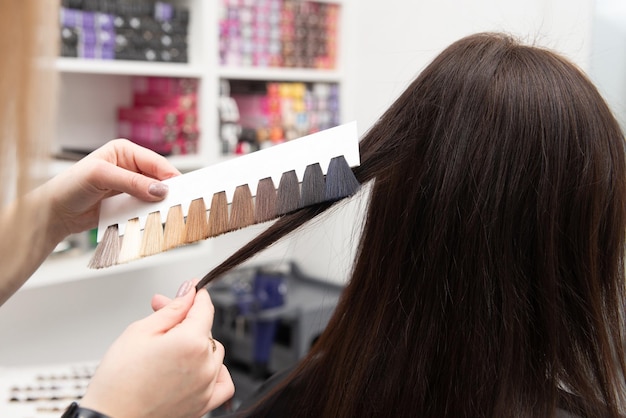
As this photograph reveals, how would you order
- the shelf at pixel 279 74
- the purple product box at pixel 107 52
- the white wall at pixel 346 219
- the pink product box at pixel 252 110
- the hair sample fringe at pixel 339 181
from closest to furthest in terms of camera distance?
1. the hair sample fringe at pixel 339 181
2. the purple product box at pixel 107 52
3. the white wall at pixel 346 219
4. the shelf at pixel 279 74
5. the pink product box at pixel 252 110

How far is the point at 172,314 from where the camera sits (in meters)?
0.74

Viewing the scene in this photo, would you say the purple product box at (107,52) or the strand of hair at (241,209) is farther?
the purple product box at (107,52)

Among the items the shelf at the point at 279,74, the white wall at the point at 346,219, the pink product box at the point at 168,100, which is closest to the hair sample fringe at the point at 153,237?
the white wall at the point at 346,219

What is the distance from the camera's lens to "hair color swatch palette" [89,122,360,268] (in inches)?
30.1

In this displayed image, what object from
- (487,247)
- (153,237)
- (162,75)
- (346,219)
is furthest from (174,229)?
(346,219)

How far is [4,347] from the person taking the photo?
2.11 m

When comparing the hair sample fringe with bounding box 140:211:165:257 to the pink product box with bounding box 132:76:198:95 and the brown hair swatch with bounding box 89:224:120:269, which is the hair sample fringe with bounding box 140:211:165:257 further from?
the pink product box with bounding box 132:76:198:95

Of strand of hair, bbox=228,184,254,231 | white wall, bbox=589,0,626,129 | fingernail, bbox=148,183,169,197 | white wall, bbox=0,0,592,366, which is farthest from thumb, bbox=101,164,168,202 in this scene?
white wall, bbox=589,0,626,129

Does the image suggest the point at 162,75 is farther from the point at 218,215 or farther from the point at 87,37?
the point at 218,215

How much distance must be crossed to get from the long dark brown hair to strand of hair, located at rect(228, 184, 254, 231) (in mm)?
72

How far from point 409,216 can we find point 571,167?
7.9 inches

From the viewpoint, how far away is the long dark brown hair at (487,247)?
29.7 inches

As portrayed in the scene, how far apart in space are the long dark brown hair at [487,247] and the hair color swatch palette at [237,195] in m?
0.04

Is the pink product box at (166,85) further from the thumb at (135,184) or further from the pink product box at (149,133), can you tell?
the thumb at (135,184)
